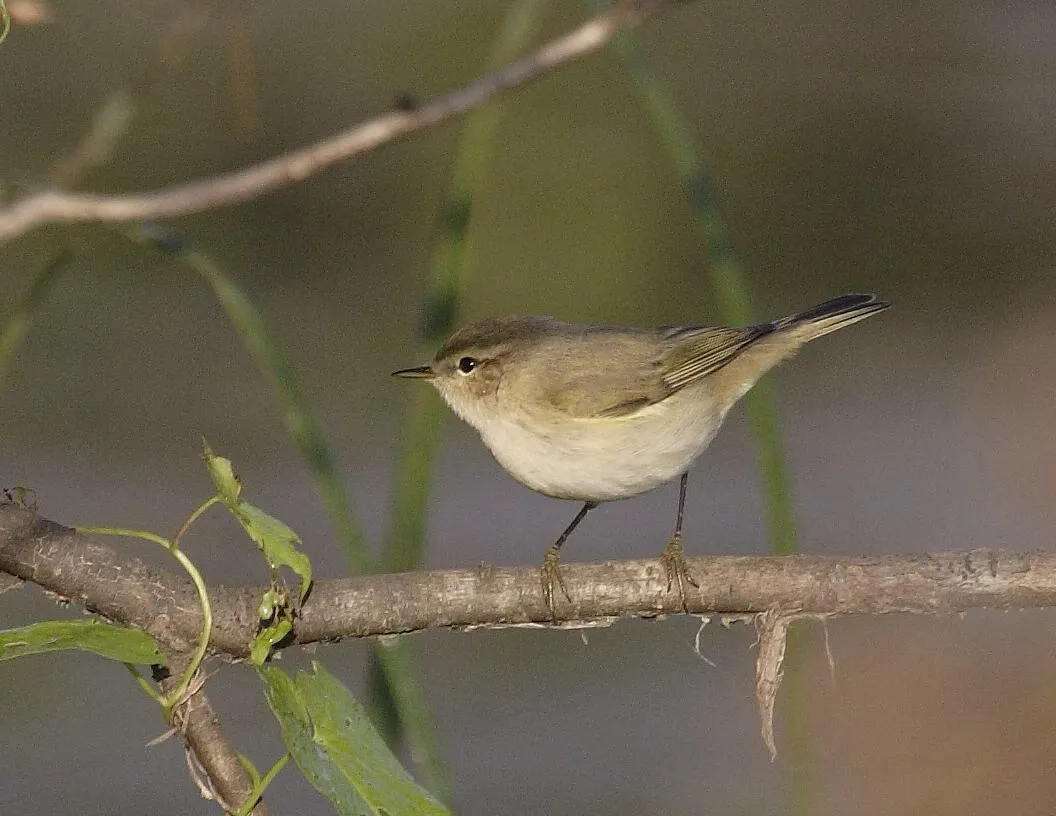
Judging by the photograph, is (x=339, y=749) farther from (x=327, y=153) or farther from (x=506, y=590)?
(x=327, y=153)

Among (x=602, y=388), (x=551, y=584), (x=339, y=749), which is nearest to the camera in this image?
(x=339, y=749)

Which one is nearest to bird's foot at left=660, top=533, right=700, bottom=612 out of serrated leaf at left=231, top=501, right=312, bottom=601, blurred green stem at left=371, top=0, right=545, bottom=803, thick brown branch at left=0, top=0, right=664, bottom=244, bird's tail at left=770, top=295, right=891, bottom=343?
blurred green stem at left=371, top=0, right=545, bottom=803

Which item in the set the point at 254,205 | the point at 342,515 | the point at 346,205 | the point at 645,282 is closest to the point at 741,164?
the point at 645,282

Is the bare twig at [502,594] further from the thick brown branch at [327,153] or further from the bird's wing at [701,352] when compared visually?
the bird's wing at [701,352]

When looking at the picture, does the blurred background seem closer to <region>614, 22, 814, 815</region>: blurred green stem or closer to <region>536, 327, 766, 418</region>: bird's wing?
<region>614, 22, 814, 815</region>: blurred green stem

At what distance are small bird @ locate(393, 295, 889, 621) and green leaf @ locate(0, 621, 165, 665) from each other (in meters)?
1.49

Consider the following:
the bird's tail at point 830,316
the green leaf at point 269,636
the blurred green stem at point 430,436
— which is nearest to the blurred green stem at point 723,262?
the blurred green stem at point 430,436

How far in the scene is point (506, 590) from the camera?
2.28 m

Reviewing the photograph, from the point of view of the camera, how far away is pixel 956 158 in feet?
41.8

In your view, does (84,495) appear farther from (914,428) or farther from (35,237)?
(914,428)

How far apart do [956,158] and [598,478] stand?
10596mm

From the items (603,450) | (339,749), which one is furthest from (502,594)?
(603,450)

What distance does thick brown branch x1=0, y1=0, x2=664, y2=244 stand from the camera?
185cm

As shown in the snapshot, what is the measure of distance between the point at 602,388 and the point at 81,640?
6.61 feet
